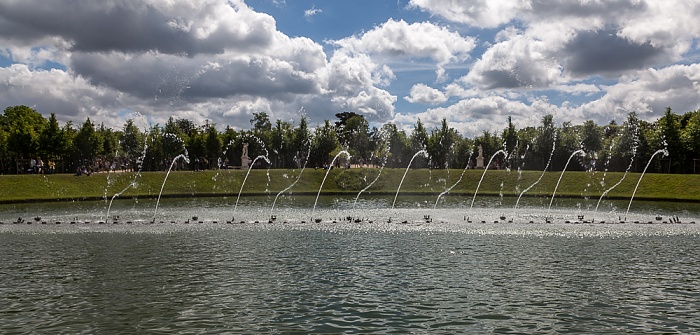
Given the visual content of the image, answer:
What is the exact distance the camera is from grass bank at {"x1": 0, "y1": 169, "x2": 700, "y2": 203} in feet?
293

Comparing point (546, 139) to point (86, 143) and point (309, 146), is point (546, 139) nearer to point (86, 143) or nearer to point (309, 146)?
point (309, 146)

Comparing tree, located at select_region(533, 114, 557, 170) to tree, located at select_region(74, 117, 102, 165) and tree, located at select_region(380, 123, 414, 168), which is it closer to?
tree, located at select_region(380, 123, 414, 168)

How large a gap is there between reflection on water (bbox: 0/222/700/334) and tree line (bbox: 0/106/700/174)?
85347 millimetres

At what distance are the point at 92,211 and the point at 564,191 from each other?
75.0 meters

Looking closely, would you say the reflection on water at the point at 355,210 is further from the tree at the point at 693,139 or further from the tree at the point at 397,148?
the tree at the point at 397,148

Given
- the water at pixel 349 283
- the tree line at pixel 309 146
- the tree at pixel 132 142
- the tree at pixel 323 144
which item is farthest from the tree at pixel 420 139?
the water at pixel 349 283

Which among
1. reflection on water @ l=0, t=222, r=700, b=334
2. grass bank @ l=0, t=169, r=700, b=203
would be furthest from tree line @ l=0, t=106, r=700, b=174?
reflection on water @ l=0, t=222, r=700, b=334

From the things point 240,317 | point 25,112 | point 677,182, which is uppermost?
point 25,112

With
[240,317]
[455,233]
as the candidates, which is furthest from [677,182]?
[240,317]

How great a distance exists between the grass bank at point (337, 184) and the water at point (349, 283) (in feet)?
163

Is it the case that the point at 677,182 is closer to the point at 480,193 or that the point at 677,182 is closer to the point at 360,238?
the point at 480,193

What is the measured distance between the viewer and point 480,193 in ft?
313

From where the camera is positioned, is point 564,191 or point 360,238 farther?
point 564,191

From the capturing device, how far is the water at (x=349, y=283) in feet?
67.8
